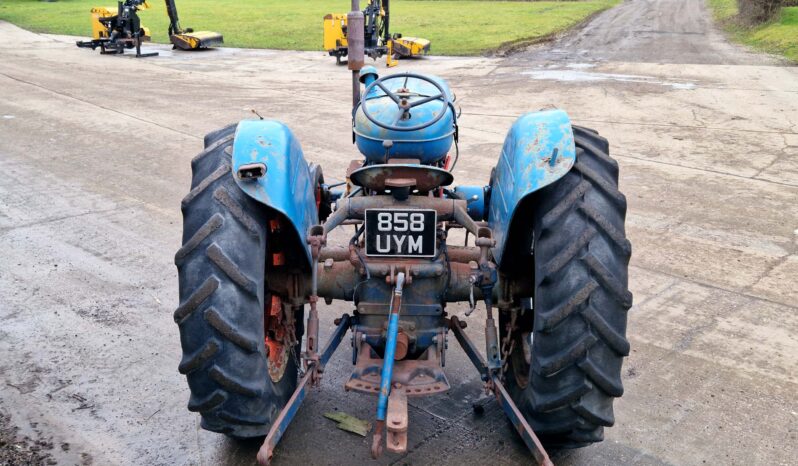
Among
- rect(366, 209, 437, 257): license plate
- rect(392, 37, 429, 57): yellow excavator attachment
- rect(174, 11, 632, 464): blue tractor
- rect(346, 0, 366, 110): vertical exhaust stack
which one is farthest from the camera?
rect(392, 37, 429, 57): yellow excavator attachment

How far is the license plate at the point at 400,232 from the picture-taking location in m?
3.68

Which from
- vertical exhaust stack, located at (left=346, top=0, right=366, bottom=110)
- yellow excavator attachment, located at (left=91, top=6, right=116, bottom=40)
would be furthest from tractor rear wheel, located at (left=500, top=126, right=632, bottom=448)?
yellow excavator attachment, located at (left=91, top=6, right=116, bottom=40)

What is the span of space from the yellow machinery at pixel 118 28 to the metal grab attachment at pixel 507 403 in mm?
22092

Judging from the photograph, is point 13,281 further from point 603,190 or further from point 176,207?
point 603,190

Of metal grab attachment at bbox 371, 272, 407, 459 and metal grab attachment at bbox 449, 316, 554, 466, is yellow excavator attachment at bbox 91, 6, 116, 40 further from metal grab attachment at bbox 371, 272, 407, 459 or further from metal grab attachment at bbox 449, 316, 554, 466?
metal grab attachment at bbox 371, 272, 407, 459

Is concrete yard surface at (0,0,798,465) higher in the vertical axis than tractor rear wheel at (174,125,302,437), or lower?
lower

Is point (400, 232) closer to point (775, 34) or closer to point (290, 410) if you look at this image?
point (290, 410)

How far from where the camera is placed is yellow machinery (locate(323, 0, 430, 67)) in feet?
70.0

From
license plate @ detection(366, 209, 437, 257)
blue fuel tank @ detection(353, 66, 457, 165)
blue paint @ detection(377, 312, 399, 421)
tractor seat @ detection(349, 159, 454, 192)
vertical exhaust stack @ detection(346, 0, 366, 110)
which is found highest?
vertical exhaust stack @ detection(346, 0, 366, 110)

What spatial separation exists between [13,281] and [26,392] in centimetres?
204

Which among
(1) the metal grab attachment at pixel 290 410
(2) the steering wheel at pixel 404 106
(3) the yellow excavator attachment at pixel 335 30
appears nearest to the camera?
(1) the metal grab attachment at pixel 290 410

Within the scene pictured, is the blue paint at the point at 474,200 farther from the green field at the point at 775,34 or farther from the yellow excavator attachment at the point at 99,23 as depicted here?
the yellow excavator attachment at the point at 99,23

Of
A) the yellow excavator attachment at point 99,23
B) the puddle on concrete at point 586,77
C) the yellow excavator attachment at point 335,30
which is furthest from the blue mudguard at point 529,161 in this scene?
the yellow excavator attachment at point 99,23

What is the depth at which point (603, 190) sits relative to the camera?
3.51 m
